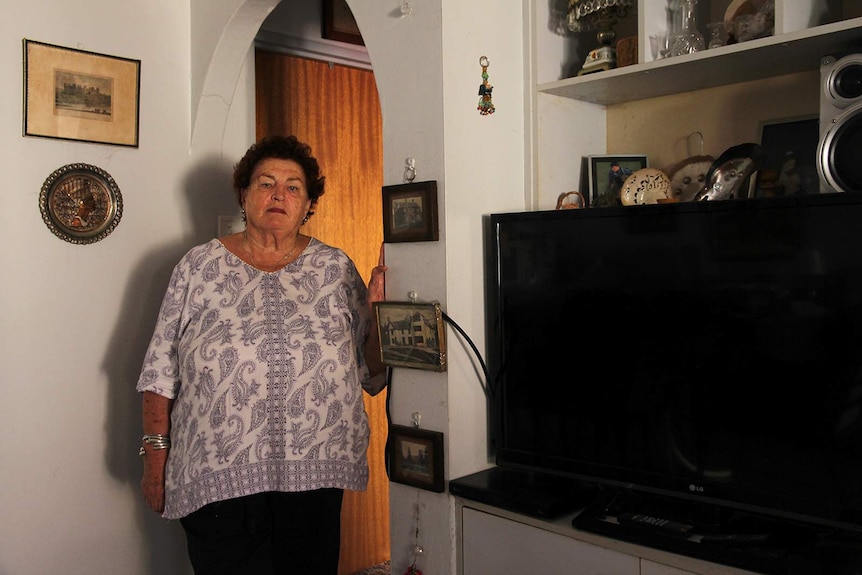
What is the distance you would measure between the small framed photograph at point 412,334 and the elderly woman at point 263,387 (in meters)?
0.11

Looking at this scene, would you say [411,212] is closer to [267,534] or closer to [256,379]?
[256,379]

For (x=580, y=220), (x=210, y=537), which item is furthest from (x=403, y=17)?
(x=210, y=537)

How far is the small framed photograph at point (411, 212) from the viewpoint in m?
1.83

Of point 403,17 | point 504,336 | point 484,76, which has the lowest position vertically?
point 504,336

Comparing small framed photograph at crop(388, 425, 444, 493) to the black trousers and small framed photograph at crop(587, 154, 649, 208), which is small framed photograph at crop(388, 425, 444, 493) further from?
small framed photograph at crop(587, 154, 649, 208)

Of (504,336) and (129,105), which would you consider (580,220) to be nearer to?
(504,336)

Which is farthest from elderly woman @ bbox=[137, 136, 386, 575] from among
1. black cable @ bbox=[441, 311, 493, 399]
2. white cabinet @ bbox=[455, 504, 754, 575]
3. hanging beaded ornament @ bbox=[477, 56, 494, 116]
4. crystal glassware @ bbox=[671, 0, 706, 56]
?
crystal glassware @ bbox=[671, 0, 706, 56]

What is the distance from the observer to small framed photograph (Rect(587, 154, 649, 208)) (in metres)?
2.06

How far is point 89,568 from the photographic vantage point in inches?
93.7

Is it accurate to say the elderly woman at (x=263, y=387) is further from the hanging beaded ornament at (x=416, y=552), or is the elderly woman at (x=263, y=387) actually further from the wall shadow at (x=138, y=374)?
the wall shadow at (x=138, y=374)

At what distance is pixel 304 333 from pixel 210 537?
558 mm

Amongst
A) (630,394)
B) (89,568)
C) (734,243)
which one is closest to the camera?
(734,243)

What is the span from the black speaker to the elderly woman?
40.5 inches

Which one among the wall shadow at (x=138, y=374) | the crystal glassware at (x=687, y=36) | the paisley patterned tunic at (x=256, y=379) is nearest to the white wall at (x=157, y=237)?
the wall shadow at (x=138, y=374)
